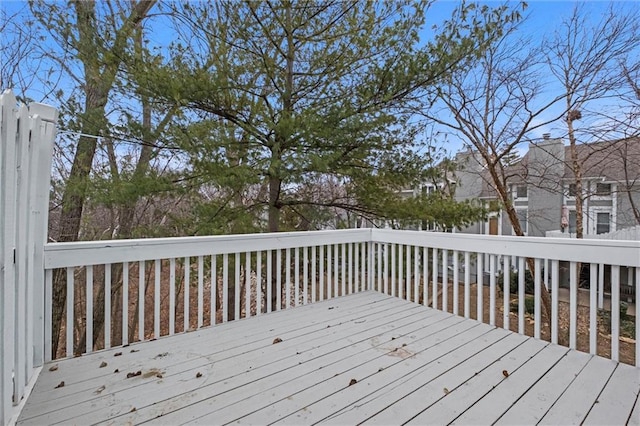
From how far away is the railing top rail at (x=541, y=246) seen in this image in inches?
82.4

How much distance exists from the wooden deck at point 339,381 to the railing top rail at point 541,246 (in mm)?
696

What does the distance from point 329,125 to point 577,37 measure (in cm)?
521

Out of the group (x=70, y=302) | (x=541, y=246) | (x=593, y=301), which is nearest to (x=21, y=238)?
(x=70, y=302)

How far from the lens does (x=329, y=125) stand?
417 centimetres

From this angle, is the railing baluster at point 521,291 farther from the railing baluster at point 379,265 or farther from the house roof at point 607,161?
the house roof at point 607,161

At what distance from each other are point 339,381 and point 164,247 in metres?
→ 1.74

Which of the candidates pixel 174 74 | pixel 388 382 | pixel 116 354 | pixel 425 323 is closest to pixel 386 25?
pixel 174 74

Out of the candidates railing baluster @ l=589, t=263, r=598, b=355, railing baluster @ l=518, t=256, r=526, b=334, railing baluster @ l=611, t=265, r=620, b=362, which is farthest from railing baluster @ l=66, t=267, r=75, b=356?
railing baluster @ l=611, t=265, r=620, b=362

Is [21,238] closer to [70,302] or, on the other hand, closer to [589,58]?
[70,302]

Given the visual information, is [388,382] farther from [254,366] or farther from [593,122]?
[593,122]

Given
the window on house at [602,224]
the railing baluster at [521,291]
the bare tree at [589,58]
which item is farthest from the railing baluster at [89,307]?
the window on house at [602,224]

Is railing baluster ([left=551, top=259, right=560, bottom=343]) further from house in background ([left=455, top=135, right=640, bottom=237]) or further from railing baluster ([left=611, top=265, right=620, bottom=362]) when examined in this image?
house in background ([left=455, top=135, right=640, bottom=237])

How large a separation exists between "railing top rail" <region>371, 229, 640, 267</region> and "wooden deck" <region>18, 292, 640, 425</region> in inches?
27.4

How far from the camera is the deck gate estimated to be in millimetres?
1323
